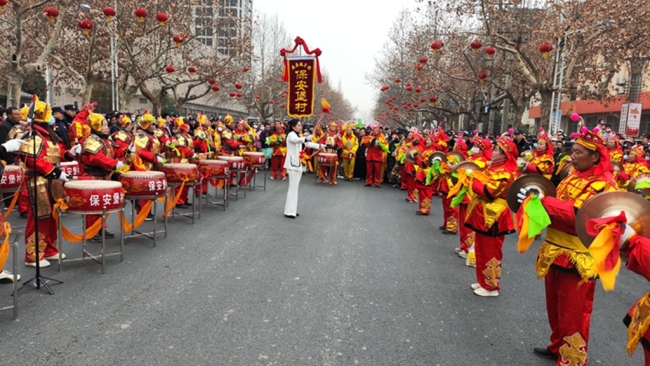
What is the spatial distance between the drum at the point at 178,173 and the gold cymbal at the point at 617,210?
6044 mm

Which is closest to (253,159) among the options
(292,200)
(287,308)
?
(292,200)

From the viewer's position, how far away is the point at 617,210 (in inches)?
95.4

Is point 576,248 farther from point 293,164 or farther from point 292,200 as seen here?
point 293,164

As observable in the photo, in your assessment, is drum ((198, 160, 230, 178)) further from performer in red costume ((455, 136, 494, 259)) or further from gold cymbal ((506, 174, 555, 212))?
gold cymbal ((506, 174, 555, 212))

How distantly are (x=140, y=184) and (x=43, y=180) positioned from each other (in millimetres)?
1081

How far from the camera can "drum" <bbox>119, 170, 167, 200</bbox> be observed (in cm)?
586

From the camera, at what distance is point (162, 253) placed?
609 centimetres

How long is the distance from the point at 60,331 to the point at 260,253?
9.24ft

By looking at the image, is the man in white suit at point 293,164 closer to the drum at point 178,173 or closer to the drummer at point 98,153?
the drum at point 178,173

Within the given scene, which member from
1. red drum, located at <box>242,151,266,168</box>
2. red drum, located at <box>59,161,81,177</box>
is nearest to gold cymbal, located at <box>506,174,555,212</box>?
red drum, located at <box>59,161,81,177</box>

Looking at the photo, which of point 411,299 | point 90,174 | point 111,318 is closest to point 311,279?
point 411,299

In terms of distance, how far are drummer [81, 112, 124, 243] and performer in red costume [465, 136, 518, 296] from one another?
4.44 metres

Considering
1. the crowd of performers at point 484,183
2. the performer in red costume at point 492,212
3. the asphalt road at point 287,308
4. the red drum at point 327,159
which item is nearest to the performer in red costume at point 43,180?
the crowd of performers at point 484,183

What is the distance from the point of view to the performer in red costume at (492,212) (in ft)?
15.2
